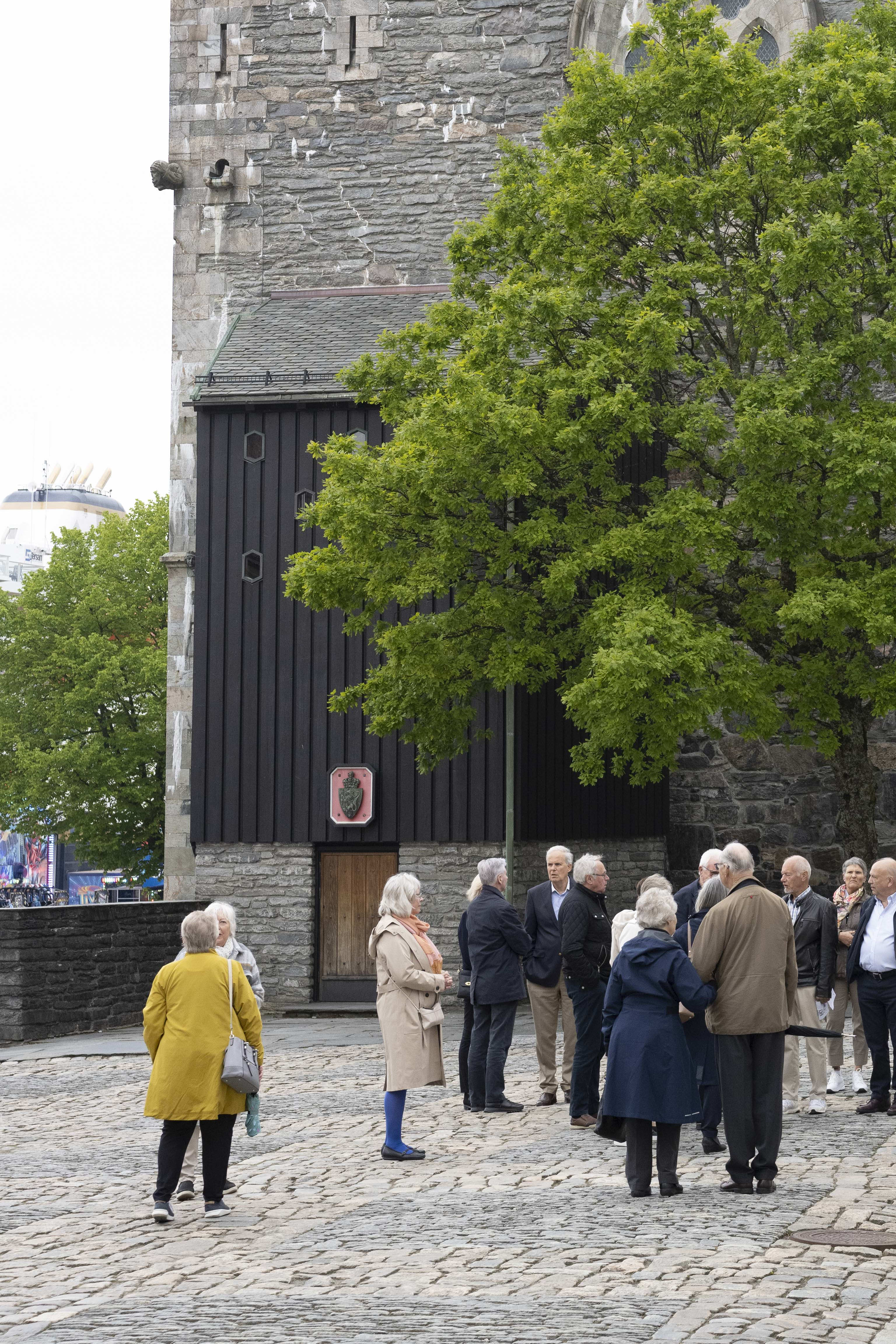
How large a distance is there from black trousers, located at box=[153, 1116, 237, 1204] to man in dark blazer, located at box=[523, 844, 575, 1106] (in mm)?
4065

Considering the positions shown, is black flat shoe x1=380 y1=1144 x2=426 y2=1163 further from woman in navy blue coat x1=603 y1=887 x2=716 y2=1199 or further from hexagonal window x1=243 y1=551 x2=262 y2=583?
hexagonal window x1=243 y1=551 x2=262 y2=583

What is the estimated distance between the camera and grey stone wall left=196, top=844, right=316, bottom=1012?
67.6ft

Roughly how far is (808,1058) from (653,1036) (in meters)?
3.39

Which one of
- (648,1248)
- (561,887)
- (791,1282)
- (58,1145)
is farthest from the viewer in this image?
(561,887)

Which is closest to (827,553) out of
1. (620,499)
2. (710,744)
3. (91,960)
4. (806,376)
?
(806,376)

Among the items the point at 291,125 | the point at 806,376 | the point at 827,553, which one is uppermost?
the point at 291,125

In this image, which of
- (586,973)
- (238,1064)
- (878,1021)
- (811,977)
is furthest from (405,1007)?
(878,1021)

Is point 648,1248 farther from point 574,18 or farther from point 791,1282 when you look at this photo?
point 574,18

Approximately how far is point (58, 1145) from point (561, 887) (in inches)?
155

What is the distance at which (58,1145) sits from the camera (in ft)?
35.8

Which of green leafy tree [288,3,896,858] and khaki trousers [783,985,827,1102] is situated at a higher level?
green leafy tree [288,3,896,858]

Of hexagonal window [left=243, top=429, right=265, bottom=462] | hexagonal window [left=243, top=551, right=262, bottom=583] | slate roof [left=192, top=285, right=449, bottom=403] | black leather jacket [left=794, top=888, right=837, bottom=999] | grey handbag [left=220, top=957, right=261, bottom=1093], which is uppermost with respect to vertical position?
slate roof [left=192, top=285, right=449, bottom=403]

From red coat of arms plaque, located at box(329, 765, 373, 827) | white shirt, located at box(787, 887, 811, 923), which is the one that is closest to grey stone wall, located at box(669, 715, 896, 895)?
red coat of arms plaque, located at box(329, 765, 373, 827)

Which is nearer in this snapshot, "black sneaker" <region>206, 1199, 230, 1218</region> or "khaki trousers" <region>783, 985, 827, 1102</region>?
"black sneaker" <region>206, 1199, 230, 1218</region>
